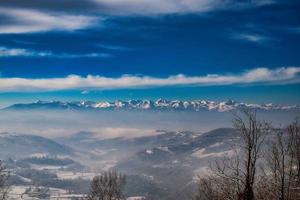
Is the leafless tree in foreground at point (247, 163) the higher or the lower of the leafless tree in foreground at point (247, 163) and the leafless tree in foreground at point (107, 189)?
the higher

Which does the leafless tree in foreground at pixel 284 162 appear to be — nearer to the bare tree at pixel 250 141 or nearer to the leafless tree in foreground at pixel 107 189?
the bare tree at pixel 250 141

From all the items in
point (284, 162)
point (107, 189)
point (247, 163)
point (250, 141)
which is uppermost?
point (250, 141)

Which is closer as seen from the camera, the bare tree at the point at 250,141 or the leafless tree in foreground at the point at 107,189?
the bare tree at the point at 250,141

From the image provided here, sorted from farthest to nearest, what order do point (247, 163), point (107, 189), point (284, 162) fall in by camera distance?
point (107, 189) → point (284, 162) → point (247, 163)

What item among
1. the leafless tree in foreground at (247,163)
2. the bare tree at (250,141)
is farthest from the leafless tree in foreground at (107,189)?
the bare tree at (250,141)

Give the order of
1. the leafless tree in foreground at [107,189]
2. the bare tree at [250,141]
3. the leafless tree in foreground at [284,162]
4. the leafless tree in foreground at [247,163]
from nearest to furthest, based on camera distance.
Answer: the leafless tree in foreground at [247,163]
the bare tree at [250,141]
the leafless tree in foreground at [284,162]
the leafless tree in foreground at [107,189]

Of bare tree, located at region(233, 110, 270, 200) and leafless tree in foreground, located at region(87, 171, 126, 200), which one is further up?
bare tree, located at region(233, 110, 270, 200)

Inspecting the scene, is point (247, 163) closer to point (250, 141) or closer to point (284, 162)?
point (250, 141)

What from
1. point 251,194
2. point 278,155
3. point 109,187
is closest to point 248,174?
point 251,194

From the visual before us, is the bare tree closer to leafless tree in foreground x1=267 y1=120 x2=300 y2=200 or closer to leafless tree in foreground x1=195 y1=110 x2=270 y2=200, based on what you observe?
leafless tree in foreground x1=195 y1=110 x2=270 y2=200

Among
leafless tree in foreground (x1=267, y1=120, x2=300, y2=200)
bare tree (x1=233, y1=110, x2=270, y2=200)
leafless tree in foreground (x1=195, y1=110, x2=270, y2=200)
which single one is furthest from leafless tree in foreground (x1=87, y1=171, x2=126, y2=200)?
bare tree (x1=233, y1=110, x2=270, y2=200)

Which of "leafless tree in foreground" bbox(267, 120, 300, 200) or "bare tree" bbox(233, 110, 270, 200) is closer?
"bare tree" bbox(233, 110, 270, 200)

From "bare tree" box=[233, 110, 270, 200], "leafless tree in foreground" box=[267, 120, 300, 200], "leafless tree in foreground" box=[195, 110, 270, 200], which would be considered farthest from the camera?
"leafless tree in foreground" box=[267, 120, 300, 200]

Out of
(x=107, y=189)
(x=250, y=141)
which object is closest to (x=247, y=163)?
(x=250, y=141)
